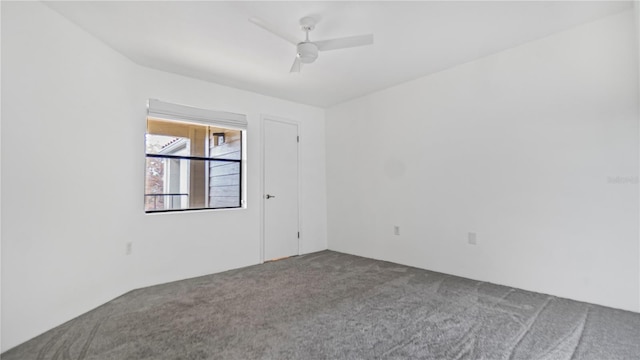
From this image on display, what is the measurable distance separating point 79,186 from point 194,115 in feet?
4.64

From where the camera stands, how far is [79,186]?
241 cm

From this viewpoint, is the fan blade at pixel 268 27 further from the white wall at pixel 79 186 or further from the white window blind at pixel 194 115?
the white window blind at pixel 194 115

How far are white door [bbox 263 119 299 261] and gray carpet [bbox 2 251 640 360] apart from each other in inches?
44.7

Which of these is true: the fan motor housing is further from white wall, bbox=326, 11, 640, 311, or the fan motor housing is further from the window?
white wall, bbox=326, 11, 640, 311

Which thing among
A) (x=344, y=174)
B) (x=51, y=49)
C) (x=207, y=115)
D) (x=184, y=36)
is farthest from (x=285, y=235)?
(x=51, y=49)

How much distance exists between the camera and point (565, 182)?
2.55 m

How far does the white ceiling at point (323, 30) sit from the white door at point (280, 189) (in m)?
1.04

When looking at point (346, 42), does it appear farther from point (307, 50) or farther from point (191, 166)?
point (191, 166)

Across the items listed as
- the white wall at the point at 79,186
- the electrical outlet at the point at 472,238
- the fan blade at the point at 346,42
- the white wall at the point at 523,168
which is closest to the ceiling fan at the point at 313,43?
the fan blade at the point at 346,42

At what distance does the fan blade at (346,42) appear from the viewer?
2.18 meters

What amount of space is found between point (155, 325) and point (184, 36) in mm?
2417

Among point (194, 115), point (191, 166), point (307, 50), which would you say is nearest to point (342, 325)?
point (307, 50)

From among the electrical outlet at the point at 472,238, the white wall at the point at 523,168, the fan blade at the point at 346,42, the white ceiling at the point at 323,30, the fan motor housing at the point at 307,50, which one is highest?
the white ceiling at the point at 323,30

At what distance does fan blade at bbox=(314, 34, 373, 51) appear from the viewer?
7.15 ft
